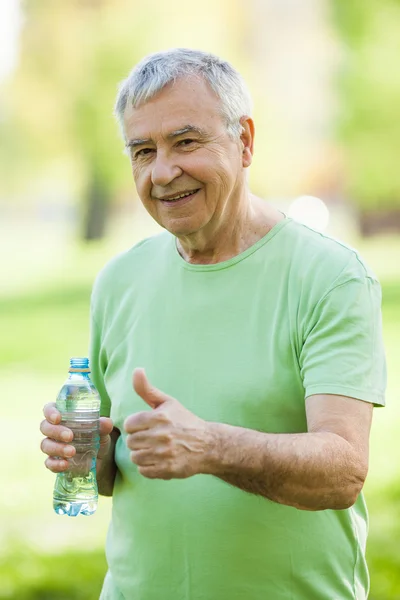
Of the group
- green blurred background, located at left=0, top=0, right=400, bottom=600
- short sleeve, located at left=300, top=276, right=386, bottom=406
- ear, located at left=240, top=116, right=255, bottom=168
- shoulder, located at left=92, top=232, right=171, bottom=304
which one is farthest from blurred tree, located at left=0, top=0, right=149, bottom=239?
short sleeve, located at left=300, top=276, right=386, bottom=406

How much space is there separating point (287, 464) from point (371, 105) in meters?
19.1

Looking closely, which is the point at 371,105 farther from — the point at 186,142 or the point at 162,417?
the point at 162,417

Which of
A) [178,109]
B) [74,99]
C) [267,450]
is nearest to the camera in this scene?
[267,450]

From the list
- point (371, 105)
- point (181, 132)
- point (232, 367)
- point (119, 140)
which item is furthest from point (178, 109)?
point (371, 105)

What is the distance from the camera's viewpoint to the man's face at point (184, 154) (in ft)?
9.34

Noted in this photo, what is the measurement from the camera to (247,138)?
305cm

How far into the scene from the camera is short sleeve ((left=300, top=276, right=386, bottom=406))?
2.59 m

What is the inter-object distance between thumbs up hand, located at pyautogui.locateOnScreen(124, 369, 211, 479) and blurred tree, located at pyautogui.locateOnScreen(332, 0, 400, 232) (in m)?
18.1

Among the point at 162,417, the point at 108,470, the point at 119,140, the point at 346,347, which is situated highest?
the point at 119,140

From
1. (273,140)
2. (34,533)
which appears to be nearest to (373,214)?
(273,140)

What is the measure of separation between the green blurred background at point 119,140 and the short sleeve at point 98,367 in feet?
46.2

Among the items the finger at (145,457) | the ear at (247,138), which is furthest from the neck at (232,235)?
the finger at (145,457)

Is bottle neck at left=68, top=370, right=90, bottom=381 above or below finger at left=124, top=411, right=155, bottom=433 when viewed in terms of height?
above

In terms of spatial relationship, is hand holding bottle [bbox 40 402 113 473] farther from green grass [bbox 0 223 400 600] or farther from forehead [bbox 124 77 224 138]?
green grass [bbox 0 223 400 600]
